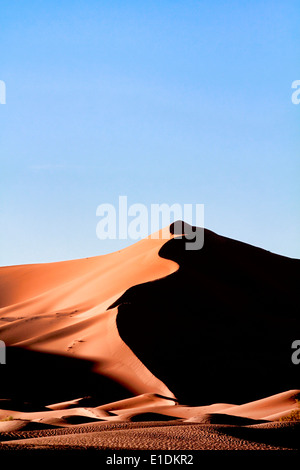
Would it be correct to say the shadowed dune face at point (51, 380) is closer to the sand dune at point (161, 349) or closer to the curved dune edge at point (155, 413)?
the sand dune at point (161, 349)

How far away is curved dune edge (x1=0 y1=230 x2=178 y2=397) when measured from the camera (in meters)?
21.2

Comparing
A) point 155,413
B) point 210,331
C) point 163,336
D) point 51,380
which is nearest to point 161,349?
point 163,336

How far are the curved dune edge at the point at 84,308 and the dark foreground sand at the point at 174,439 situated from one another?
11.0 metres

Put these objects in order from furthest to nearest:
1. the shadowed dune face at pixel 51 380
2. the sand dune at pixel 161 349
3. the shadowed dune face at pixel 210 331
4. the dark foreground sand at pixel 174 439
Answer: the shadowed dune face at pixel 210 331
the shadowed dune face at pixel 51 380
the sand dune at pixel 161 349
the dark foreground sand at pixel 174 439

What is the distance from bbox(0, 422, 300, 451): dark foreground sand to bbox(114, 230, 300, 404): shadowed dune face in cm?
1059

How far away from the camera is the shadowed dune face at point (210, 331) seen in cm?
2089

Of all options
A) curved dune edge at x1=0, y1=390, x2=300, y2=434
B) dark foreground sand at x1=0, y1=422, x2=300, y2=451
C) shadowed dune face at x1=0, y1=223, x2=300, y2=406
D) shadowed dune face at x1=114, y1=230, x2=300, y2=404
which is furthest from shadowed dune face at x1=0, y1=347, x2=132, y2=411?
dark foreground sand at x1=0, y1=422, x2=300, y2=451

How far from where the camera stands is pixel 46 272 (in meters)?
49.3

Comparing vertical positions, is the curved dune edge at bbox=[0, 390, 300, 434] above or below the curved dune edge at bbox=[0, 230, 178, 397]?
below

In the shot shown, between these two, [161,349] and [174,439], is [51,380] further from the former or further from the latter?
[174,439]

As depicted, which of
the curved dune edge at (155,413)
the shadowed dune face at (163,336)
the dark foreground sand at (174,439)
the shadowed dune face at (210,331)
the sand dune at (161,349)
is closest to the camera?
the dark foreground sand at (174,439)

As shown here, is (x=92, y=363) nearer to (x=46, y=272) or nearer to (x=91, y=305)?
(x=91, y=305)

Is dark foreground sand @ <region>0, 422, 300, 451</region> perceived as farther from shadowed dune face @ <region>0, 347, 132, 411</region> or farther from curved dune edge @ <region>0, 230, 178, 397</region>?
curved dune edge @ <region>0, 230, 178, 397</region>

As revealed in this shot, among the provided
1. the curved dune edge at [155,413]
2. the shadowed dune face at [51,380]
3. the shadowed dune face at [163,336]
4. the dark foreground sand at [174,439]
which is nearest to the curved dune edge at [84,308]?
the shadowed dune face at [163,336]
